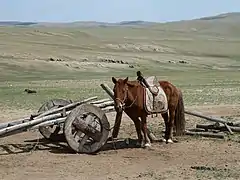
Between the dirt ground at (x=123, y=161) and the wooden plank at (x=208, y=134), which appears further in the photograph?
the wooden plank at (x=208, y=134)

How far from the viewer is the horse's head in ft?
42.9

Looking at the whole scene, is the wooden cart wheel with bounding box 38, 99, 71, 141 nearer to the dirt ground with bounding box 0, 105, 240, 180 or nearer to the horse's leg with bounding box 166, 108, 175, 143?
the dirt ground with bounding box 0, 105, 240, 180

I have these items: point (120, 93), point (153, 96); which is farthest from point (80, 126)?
point (153, 96)

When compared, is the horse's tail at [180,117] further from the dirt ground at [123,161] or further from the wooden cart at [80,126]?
the wooden cart at [80,126]

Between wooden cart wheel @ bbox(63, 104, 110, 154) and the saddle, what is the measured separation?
1.15 m

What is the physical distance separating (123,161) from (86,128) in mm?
1278

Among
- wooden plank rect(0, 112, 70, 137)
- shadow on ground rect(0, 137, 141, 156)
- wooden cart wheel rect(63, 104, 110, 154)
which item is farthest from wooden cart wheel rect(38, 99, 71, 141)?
wooden cart wheel rect(63, 104, 110, 154)

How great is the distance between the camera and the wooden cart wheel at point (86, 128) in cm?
1312

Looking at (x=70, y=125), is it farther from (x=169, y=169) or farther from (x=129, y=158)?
(x=169, y=169)

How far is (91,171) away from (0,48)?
171 ft

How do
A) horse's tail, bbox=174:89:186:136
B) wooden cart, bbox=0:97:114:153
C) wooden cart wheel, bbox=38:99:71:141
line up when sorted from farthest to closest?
wooden cart wheel, bbox=38:99:71:141
horse's tail, bbox=174:89:186:136
wooden cart, bbox=0:97:114:153

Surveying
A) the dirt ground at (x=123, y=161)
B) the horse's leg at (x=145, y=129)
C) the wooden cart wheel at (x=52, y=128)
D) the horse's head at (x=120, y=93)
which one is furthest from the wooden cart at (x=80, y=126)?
Result: the wooden cart wheel at (x=52, y=128)

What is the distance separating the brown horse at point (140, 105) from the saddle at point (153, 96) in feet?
0.32

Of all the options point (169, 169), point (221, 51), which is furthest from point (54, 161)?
point (221, 51)
